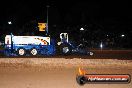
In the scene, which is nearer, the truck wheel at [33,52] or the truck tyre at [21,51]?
the truck tyre at [21,51]

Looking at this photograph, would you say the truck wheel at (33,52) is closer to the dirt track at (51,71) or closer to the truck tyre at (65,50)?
the truck tyre at (65,50)

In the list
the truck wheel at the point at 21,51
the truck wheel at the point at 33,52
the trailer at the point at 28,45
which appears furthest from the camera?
the truck wheel at the point at 33,52

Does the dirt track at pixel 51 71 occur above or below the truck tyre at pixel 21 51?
below

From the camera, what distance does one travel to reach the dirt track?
51.5 feet

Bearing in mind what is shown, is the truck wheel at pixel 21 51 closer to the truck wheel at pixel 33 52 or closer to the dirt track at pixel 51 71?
the truck wheel at pixel 33 52

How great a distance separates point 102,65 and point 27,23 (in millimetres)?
51734

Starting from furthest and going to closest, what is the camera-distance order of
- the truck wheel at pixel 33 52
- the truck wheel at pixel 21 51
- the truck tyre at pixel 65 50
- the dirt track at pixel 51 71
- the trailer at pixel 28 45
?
the truck tyre at pixel 65 50 → the truck wheel at pixel 33 52 → the trailer at pixel 28 45 → the truck wheel at pixel 21 51 → the dirt track at pixel 51 71

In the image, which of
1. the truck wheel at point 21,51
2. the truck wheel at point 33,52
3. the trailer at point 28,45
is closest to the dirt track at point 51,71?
the truck wheel at point 21,51

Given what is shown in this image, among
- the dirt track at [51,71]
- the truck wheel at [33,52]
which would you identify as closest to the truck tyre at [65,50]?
the truck wheel at [33,52]

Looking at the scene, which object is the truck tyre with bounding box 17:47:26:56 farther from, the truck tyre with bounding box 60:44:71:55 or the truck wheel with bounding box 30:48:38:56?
the truck tyre with bounding box 60:44:71:55

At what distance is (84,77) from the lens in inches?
528

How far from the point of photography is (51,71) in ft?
67.9

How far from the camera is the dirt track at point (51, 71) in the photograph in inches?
618

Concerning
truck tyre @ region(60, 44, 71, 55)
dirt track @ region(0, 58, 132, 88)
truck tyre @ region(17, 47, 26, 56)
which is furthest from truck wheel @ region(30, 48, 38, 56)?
dirt track @ region(0, 58, 132, 88)
